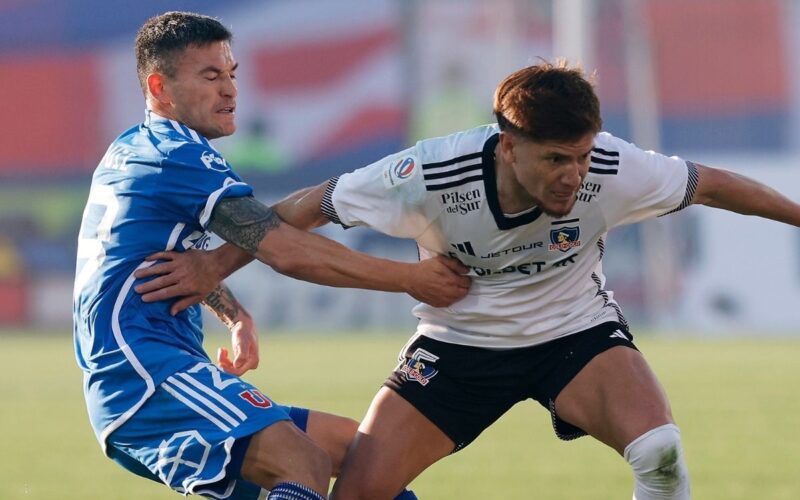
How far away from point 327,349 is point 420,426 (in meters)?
16.5

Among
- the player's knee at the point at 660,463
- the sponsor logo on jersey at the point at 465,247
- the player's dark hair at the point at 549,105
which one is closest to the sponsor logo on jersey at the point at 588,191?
the player's dark hair at the point at 549,105

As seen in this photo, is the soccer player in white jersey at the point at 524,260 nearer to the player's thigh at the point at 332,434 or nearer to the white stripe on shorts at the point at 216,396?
the player's thigh at the point at 332,434

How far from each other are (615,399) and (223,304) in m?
1.76

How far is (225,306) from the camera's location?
625 cm

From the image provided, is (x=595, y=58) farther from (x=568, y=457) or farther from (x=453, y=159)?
(x=453, y=159)

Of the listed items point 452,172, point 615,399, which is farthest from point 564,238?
point 615,399

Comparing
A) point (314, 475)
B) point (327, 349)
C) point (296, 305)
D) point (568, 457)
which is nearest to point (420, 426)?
point (314, 475)

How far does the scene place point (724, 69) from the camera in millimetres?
35219

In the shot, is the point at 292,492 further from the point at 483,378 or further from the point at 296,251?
the point at 483,378

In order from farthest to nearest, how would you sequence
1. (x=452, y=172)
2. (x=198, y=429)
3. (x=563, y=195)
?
(x=452, y=172) → (x=563, y=195) → (x=198, y=429)

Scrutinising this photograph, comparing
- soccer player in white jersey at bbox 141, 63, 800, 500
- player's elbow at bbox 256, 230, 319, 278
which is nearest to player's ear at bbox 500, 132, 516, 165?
soccer player in white jersey at bbox 141, 63, 800, 500

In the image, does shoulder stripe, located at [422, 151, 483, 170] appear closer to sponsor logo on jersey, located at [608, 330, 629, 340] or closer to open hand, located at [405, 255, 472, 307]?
open hand, located at [405, 255, 472, 307]

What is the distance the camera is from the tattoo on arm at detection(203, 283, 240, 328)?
6.23 m

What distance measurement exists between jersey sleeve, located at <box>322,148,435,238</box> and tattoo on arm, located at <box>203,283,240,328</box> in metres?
0.66
